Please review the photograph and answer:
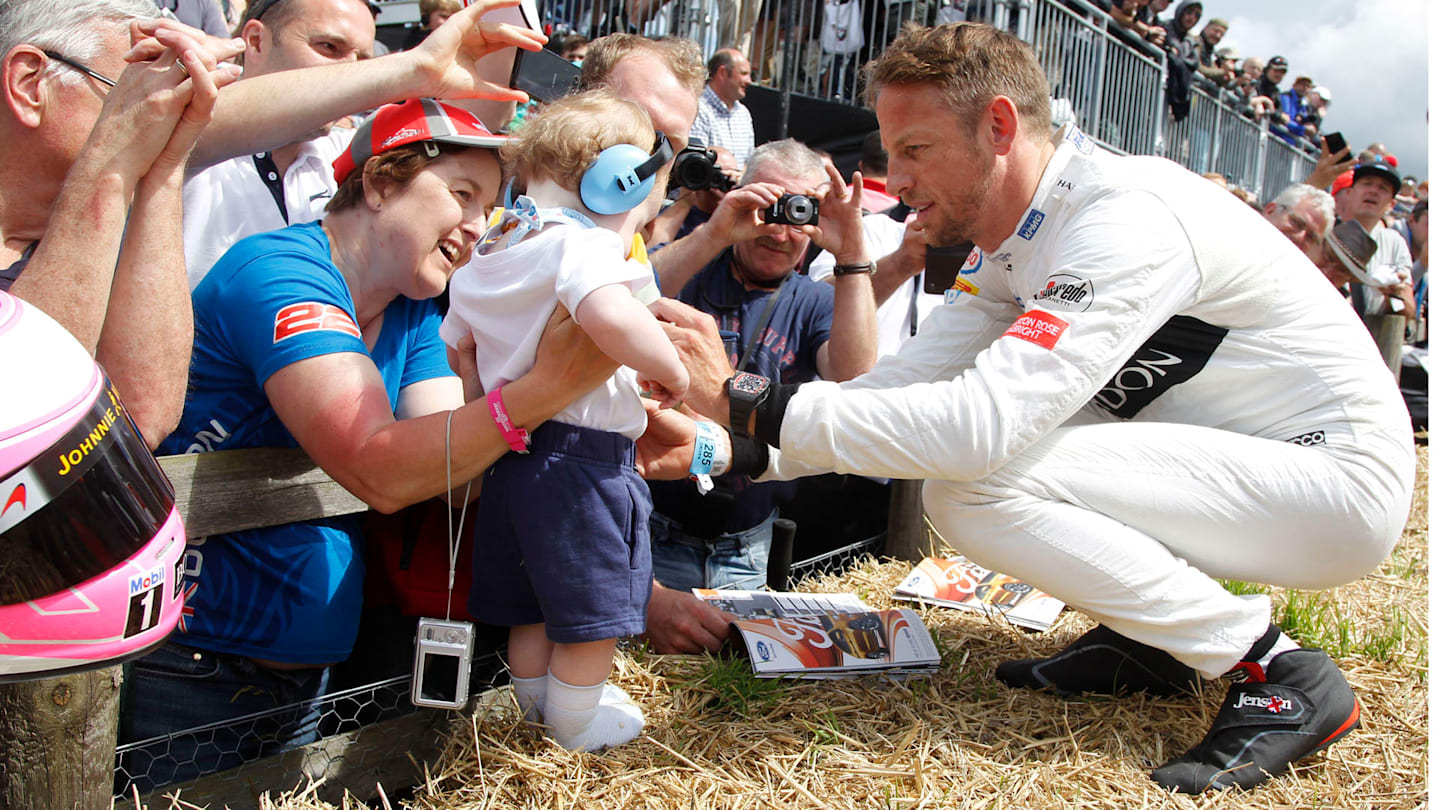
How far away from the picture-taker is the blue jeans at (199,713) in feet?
6.68

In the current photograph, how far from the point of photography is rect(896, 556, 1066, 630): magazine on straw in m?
3.28

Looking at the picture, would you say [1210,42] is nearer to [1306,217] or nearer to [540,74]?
[1306,217]

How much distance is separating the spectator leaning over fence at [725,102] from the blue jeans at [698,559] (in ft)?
12.4

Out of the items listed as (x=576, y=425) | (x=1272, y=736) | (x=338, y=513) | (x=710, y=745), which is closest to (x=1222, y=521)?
(x=1272, y=736)

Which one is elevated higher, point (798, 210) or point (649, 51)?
point (649, 51)

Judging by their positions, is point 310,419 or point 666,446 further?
point 666,446

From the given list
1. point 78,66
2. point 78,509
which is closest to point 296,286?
point 78,66

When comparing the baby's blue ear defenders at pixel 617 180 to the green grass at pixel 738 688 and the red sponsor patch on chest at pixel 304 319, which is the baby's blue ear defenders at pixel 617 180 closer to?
the red sponsor patch on chest at pixel 304 319

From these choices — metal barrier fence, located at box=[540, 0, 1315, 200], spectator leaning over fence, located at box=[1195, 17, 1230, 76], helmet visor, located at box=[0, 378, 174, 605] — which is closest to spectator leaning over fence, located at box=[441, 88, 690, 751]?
helmet visor, located at box=[0, 378, 174, 605]

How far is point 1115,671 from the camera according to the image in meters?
2.74

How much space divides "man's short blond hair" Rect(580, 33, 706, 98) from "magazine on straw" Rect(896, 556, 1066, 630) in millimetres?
1914

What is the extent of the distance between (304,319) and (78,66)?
24.5 inches

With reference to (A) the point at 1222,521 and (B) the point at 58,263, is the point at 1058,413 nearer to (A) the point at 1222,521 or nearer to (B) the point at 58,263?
(A) the point at 1222,521

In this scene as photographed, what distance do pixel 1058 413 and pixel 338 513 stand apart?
1613 mm
